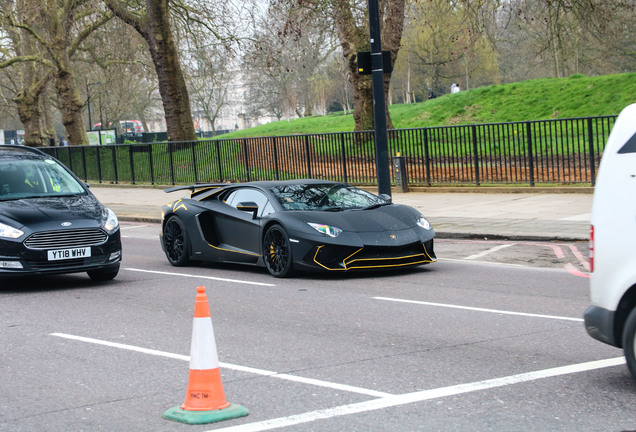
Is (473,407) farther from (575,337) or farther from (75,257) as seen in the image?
(75,257)

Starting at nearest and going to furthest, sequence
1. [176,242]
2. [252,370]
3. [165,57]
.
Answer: [252,370]
[176,242]
[165,57]

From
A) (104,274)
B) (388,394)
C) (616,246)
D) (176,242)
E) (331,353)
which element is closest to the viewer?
(616,246)

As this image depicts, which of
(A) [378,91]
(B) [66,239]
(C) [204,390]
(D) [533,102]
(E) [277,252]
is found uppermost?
(D) [533,102]

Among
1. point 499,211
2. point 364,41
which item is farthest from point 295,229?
point 364,41

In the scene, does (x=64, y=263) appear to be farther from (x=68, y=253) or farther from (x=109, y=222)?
(x=109, y=222)

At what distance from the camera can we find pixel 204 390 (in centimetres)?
515

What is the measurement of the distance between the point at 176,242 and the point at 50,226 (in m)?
2.71

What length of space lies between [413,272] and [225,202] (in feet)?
9.56

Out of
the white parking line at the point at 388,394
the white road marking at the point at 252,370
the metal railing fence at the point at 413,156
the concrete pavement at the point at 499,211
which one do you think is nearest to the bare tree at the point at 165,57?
the metal railing fence at the point at 413,156

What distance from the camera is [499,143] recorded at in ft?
A: 67.2

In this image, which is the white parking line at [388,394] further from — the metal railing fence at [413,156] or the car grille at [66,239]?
the metal railing fence at [413,156]

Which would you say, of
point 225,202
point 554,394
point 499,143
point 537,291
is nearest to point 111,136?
point 499,143

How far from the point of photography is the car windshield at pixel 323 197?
37.6 feet

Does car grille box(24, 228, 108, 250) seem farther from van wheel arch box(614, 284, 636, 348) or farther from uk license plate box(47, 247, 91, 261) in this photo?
van wheel arch box(614, 284, 636, 348)
